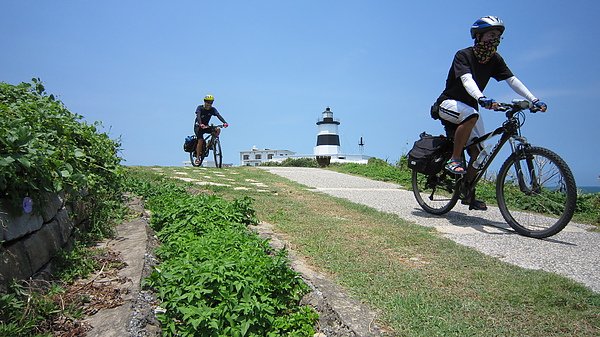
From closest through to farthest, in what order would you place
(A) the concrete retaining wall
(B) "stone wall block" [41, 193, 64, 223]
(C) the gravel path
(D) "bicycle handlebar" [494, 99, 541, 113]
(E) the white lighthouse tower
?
1. (A) the concrete retaining wall
2. (B) "stone wall block" [41, 193, 64, 223]
3. (C) the gravel path
4. (D) "bicycle handlebar" [494, 99, 541, 113]
5. (E) the white lighthouse tower

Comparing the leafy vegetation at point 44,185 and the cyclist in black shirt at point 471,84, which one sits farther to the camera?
the cyclist in black shirt at point 471,84

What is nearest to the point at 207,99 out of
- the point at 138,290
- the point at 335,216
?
the point at 335,216

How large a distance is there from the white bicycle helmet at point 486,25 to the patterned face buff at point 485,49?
0.38 ft

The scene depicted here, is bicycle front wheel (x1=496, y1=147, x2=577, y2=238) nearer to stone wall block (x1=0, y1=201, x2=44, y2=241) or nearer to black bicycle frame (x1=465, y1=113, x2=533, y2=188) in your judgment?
black bicycle frame (x1=465, y1=113, x2=533, y2=188)

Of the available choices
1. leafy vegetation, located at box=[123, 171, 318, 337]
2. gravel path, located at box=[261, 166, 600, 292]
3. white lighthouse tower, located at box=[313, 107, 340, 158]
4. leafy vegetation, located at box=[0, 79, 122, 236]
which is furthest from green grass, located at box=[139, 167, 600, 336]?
white lighthouse tower, located at box=[313, 107, 340, 158]

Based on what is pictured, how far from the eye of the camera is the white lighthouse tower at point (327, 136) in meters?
26.8

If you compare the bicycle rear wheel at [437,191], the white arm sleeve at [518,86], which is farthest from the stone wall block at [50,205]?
the white arm sleeve at [518,86]

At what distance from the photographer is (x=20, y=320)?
1888 mm

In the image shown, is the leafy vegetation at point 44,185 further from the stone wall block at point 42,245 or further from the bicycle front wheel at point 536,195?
the bicycle front wheel at point 536,195

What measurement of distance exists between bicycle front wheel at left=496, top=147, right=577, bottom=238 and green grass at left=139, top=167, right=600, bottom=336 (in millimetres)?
932

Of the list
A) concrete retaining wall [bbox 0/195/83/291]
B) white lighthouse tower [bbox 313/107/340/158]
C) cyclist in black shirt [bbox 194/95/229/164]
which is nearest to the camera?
concrete retaining wall [bbox 0/195/83/291]

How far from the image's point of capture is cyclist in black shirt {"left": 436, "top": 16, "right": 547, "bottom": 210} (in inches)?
178

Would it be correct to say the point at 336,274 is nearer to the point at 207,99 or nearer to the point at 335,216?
the point at 335,216

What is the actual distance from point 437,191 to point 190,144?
360 inches
